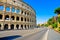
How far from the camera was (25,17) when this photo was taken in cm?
5922

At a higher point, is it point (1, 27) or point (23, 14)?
point (23, 14)

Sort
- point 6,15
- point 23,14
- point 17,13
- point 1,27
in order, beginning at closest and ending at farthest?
point 1,27 < point 6,15 < point 17,13 < point 23,14

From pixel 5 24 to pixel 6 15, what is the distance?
12.1 feet

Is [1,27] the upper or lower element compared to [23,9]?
lower

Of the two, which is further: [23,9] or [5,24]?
[23,9]

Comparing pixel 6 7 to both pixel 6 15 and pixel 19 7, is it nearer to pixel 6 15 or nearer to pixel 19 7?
pixel 6 15

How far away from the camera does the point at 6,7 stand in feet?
162

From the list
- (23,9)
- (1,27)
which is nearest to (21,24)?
(23,9)

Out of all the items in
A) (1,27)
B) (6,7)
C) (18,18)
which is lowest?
(1,27)

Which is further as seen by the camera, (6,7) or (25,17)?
(25,17)

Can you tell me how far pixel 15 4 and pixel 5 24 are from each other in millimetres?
10029

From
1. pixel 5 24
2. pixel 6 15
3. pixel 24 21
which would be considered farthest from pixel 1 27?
pixel 24 21

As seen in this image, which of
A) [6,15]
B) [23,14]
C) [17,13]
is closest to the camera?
[6,15]

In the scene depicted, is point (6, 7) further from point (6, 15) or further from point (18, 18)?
point (18, 18)
